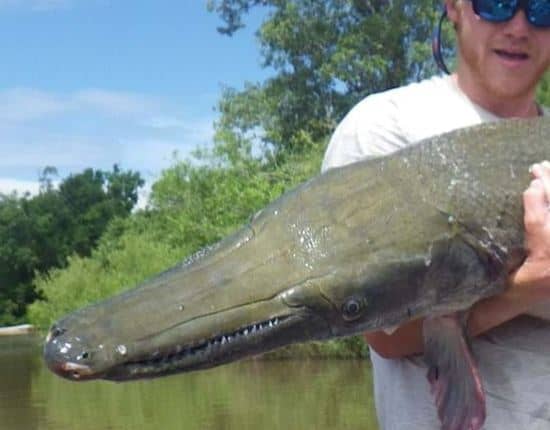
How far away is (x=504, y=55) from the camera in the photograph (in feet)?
10.5

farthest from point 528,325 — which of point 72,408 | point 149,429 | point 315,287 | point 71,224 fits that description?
point 71,224

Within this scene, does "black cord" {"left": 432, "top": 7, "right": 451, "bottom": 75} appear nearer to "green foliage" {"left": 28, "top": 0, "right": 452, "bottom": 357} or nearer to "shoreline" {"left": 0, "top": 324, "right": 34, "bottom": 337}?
"green foliage" {"left": 28, "top": 0, "right": 452, "bottom": 357}

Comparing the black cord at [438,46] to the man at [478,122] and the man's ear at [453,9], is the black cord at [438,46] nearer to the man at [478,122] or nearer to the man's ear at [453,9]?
the man's ear at [453,9]

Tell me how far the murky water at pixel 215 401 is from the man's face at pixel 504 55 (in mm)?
13571

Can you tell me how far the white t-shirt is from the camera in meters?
3.03

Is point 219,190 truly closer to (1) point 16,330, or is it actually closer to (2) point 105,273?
(2) point 105,273

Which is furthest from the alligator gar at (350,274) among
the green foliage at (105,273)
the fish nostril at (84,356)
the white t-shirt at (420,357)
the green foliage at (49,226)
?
the green foliage at (49,226)

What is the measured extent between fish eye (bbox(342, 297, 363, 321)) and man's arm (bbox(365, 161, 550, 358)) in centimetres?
22

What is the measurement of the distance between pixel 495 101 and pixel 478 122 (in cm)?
10

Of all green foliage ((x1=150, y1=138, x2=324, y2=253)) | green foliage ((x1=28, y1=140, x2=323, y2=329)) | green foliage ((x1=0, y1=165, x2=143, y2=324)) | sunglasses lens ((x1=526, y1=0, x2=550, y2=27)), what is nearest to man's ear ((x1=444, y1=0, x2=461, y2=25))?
sunglasses lens ((x1=526, y1=0, x2=550, y2=27))

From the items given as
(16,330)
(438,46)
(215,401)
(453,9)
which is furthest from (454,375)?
(16,330)

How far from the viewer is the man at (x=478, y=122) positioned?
2.91 m

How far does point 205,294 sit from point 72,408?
19.2 metres

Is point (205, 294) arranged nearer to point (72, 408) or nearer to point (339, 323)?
point (339, 323)
